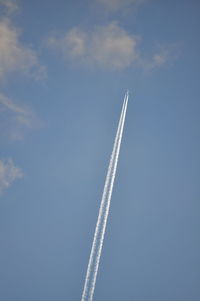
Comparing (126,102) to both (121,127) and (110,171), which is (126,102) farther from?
(110,171)

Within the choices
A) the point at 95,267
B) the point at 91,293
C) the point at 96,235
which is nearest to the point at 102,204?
the point at 96,235

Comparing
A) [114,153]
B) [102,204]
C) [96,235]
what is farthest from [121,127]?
[96,235]

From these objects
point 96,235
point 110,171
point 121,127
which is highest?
point 121,127

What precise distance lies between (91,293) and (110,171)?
37375 millimetres

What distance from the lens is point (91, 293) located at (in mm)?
112125

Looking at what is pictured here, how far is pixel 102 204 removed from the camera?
116m

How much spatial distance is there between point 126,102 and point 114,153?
16.7 metres

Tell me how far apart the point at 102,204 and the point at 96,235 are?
32.1ft

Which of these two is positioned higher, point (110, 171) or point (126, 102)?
point (126, 102)

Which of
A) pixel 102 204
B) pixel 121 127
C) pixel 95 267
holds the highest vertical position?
pixel 121 127

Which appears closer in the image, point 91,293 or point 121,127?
point 91,293

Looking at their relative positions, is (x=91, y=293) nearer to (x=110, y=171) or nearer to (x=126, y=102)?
(x=110, y=171)

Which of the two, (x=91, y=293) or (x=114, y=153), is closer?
(x=91, y=293)

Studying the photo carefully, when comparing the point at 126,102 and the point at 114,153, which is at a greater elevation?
the point at 126,102
